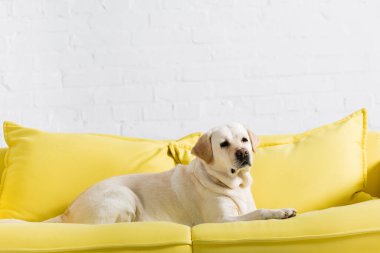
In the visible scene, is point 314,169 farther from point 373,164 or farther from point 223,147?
point 223,147

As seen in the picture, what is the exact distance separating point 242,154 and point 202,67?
986mm

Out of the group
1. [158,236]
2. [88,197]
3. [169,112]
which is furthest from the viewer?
[169,112]

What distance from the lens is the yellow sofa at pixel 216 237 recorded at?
5.96 ft

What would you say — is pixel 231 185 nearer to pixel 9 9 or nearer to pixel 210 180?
pixel 210 180

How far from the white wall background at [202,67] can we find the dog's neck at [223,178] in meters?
0.76

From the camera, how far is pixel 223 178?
240cm

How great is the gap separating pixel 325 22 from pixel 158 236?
184 cm

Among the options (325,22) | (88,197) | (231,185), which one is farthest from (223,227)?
(325,22)

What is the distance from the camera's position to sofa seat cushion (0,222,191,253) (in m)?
1.82

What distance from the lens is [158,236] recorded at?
183cm

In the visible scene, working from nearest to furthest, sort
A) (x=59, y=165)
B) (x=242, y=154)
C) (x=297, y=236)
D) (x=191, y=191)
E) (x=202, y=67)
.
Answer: (x=297, y=236) < (x=242, y=154) < (x=191, y=191) < (x=59, y=165) < (x=202, y=67)

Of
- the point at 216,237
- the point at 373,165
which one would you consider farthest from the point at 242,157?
the point at 373,165

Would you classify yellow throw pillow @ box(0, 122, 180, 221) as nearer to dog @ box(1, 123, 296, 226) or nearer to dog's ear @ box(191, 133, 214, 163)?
dog @ box(1, 123, 296, 226)

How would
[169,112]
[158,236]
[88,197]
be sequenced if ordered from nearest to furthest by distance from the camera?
[158,236] → [88,197] → [169,112]
